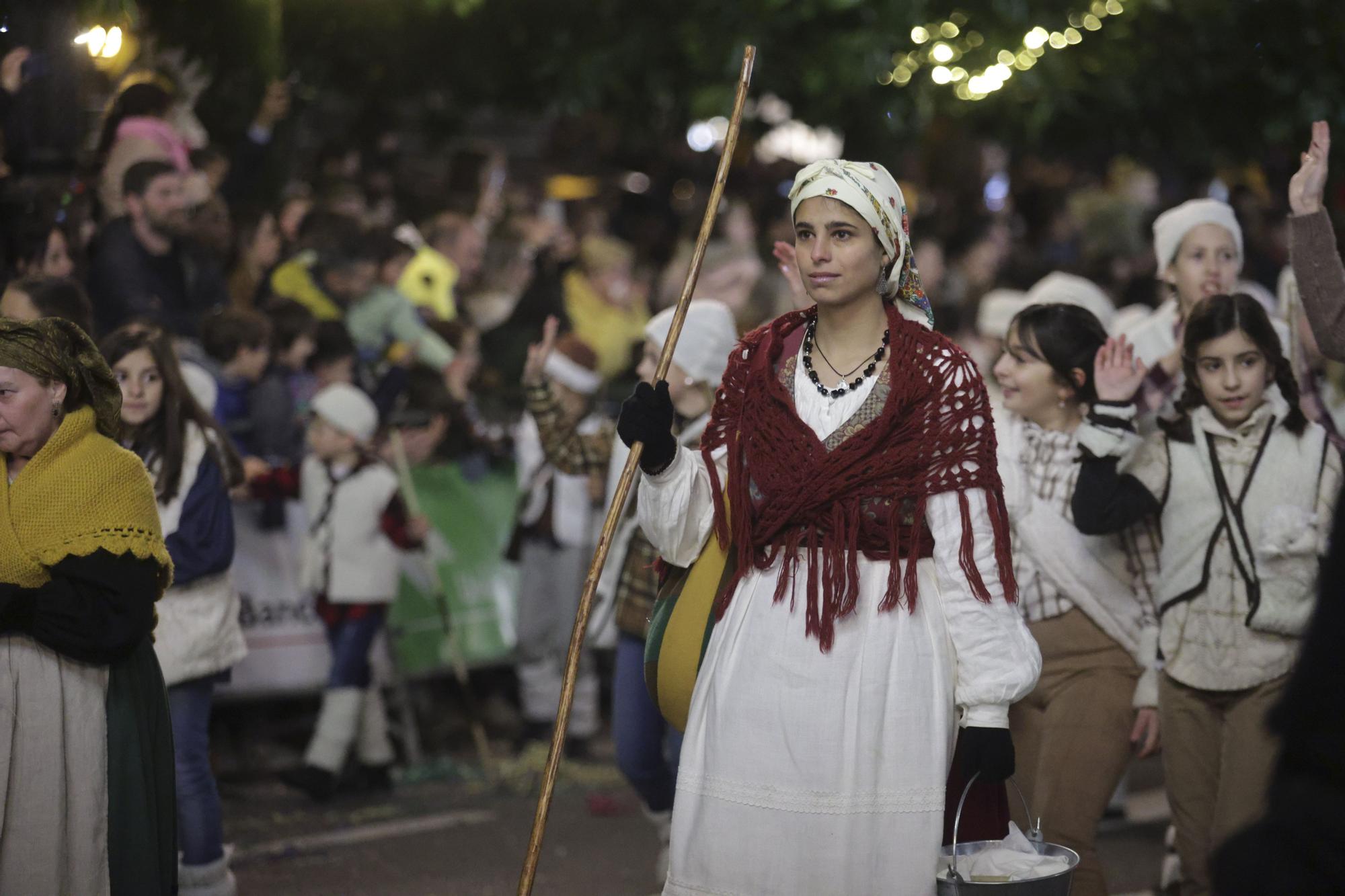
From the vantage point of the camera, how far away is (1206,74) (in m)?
11.6

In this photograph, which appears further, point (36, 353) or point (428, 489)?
point (428, 489)

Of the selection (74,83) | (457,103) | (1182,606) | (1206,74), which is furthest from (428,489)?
(1206,74)

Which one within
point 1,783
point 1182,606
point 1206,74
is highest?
point 1206,74

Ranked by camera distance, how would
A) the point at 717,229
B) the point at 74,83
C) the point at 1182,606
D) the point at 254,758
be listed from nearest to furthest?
the point at 1182,606, the point at 74,83, the point at 254,758, the point at 717,229

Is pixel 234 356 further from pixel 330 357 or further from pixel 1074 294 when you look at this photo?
pixel 1074 294

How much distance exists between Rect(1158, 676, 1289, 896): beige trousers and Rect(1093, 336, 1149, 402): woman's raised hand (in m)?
1.00

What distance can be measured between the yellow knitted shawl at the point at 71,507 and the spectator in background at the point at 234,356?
3.80 meters

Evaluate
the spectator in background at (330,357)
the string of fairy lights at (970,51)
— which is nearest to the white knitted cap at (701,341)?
the spectator in background at (330,357)

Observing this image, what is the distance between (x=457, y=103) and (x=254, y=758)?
5504mm

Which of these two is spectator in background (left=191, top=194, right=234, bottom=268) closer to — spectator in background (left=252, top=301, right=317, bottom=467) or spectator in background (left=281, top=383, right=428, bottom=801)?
spectator in background (left=252, top=301, right=317, bottom=467)

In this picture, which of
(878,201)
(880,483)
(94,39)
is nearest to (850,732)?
(880,483)

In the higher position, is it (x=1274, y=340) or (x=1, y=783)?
(x=1274, y=340)

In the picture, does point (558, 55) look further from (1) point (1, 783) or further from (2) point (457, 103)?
(1) point (1, 783)

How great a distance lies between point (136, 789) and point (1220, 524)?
3.32 m
